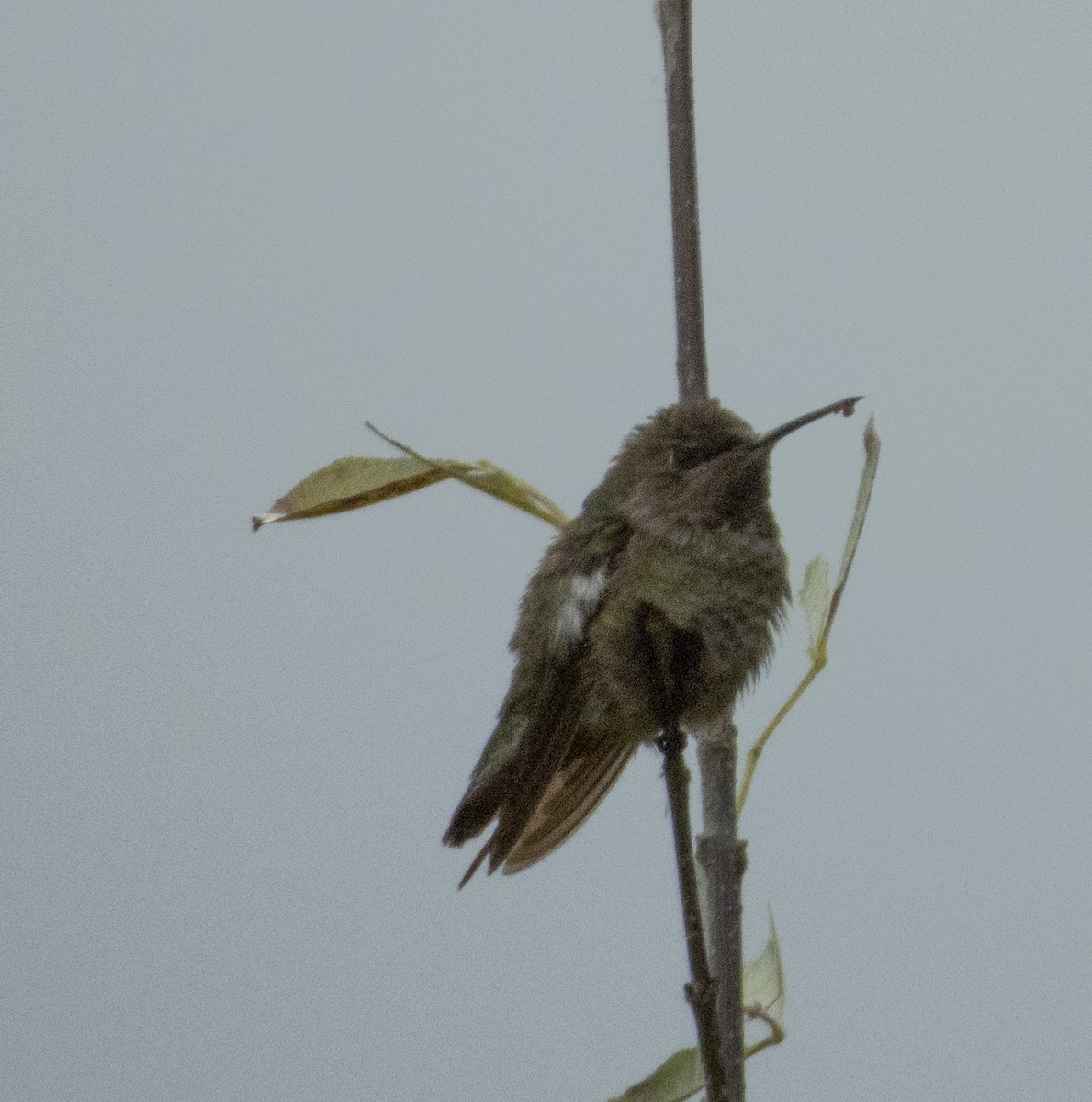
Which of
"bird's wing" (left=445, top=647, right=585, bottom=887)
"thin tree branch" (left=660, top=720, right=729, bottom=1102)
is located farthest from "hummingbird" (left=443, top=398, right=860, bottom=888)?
"thin tree branch" (left=660, top=720, right=729, bottom=1102)

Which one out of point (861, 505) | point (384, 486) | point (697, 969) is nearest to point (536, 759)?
point (384, 486)

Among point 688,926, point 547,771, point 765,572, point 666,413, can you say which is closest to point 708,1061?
point 688,926

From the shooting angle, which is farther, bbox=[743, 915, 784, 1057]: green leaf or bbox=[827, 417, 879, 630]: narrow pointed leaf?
bbox=[743, 915, 784, 1057]: green leaf

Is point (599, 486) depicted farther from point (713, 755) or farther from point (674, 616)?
point (713, 755)

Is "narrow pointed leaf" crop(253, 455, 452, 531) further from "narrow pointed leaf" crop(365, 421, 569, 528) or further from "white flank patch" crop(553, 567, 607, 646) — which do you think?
"white flank patch" crop(553, 567, 607, 646)

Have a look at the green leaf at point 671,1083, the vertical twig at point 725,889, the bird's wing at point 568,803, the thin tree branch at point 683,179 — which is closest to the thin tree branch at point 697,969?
the vertical twig at point 725,889

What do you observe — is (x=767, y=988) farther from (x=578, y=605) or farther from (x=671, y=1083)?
(x=578, y=605)

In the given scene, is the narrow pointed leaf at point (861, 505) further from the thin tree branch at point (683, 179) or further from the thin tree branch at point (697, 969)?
the thin tree branch at point (697, 969)
